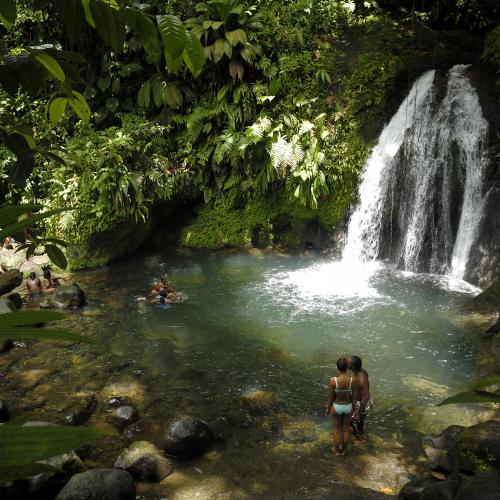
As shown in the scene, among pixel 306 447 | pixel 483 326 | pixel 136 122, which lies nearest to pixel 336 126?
pixel 136 122

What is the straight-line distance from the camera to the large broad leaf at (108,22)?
108 centimetres

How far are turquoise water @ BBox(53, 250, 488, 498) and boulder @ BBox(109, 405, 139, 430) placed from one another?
0.51 ft

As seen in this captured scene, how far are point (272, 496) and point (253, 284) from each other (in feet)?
20.2

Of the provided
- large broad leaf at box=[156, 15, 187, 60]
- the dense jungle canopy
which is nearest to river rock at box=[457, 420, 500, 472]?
large broad leaf at box=[156, 15, 187, 60]

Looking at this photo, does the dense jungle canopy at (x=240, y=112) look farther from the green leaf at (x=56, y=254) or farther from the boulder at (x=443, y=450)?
the green leaf at (x=56, y=254)

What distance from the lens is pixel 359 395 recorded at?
18.8 ft

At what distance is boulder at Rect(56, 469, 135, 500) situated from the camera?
14.7ft

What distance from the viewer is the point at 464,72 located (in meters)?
12.1

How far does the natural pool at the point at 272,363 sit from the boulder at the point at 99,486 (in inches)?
16.7

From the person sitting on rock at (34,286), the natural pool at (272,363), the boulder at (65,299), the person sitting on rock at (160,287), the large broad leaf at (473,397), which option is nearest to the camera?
the large broad leaf at (473,397)

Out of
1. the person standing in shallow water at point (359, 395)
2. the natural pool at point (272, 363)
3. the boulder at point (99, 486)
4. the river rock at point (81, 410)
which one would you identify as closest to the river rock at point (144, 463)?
the natural pool at point (272, 363)

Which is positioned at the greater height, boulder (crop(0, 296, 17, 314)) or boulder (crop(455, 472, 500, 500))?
boulder (crop(455, 472, 500, 500))

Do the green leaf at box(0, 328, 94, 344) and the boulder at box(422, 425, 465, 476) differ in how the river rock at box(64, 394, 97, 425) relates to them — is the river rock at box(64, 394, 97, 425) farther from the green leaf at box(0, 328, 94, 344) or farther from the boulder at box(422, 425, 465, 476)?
the green leaf at box(0, 328, 94, 344)

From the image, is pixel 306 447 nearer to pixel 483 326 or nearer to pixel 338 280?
pixel 483 326
